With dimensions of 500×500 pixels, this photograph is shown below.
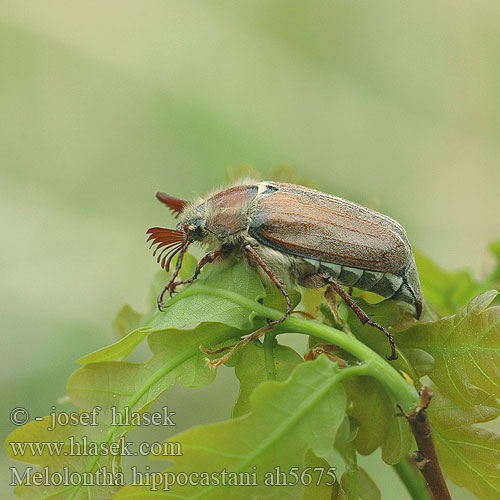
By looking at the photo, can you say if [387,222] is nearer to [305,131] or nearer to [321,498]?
[321,498]

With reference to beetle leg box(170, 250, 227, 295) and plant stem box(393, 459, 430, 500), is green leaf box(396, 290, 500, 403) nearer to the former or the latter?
plant stem box(393, 459, 430, 500)

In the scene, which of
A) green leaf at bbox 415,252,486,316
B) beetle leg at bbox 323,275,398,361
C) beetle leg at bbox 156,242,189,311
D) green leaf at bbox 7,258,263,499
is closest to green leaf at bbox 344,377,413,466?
beetle leg at bbox 323,275,398,361

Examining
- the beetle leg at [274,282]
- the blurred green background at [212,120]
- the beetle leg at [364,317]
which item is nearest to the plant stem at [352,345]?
the beetle leg at [274,282]

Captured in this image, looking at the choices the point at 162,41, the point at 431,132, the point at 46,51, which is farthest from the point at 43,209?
the point at 431,132

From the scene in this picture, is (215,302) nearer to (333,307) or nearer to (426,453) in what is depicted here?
(333,307)

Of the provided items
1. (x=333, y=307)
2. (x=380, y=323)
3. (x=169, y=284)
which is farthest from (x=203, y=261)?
(x=380, y=323)

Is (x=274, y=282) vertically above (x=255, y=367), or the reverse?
(x=274, y=282)

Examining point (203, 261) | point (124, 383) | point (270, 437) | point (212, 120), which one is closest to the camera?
point (270, 437)
